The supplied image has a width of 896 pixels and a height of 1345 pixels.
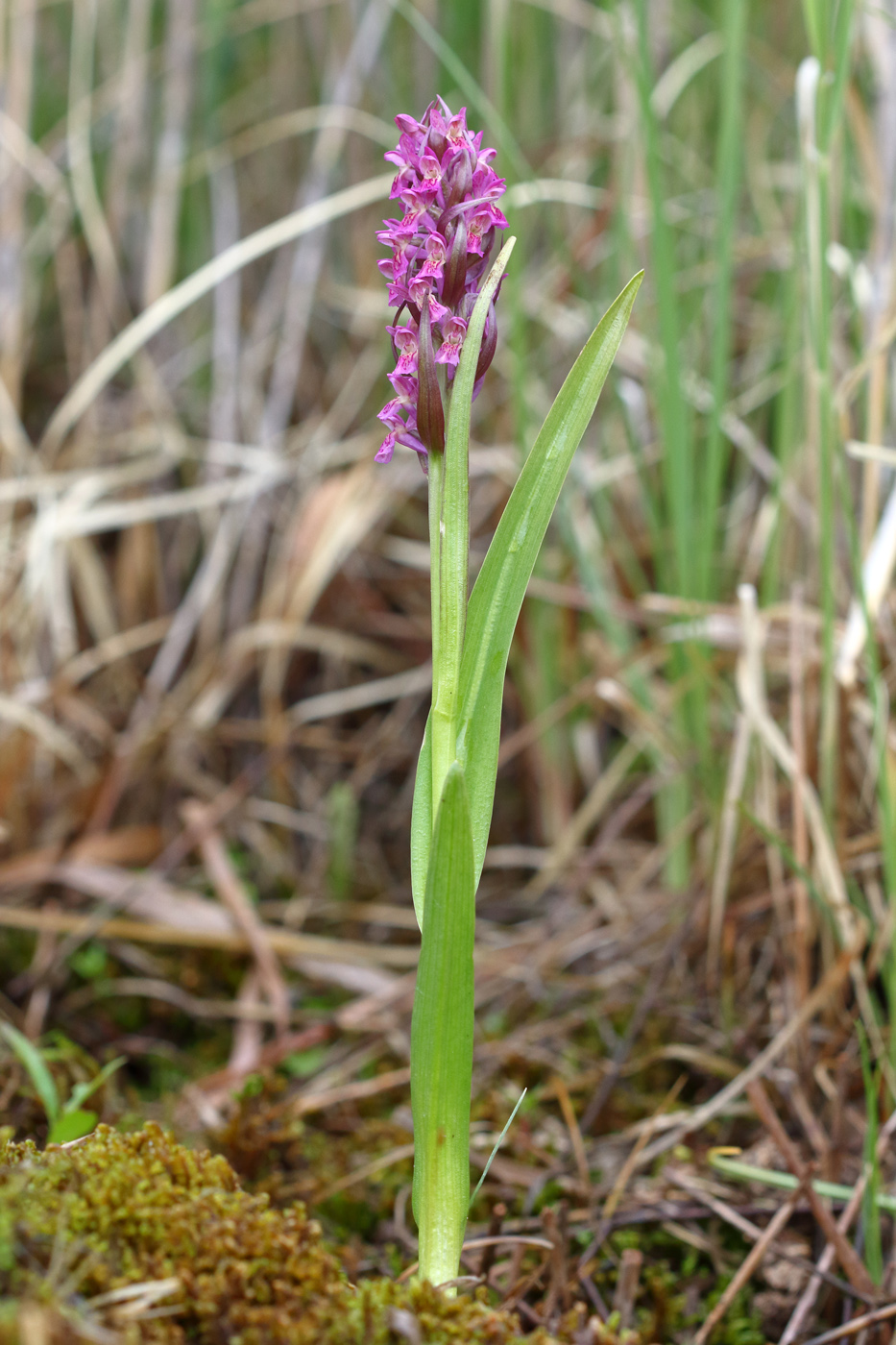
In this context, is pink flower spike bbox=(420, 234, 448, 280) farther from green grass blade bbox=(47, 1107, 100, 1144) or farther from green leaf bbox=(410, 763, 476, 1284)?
green grass blade bbox=(47, 1107, 100, 1144)

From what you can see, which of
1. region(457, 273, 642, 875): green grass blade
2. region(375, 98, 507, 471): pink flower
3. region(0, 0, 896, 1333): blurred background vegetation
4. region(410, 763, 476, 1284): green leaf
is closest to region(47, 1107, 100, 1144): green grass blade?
region(0, 0, 896, 1333): blurred background vegetation

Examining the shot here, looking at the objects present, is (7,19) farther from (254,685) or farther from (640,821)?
(640,821)

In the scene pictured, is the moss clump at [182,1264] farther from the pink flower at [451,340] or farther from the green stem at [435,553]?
the pink flower at [451,340]

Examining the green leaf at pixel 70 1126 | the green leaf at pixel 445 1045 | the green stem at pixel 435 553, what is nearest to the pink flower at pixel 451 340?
the green stem at pixel 435 553

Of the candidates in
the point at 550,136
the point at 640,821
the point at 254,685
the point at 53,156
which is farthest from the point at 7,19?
the point at 640,821

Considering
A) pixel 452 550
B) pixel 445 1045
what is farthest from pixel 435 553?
pixel 445 1045
